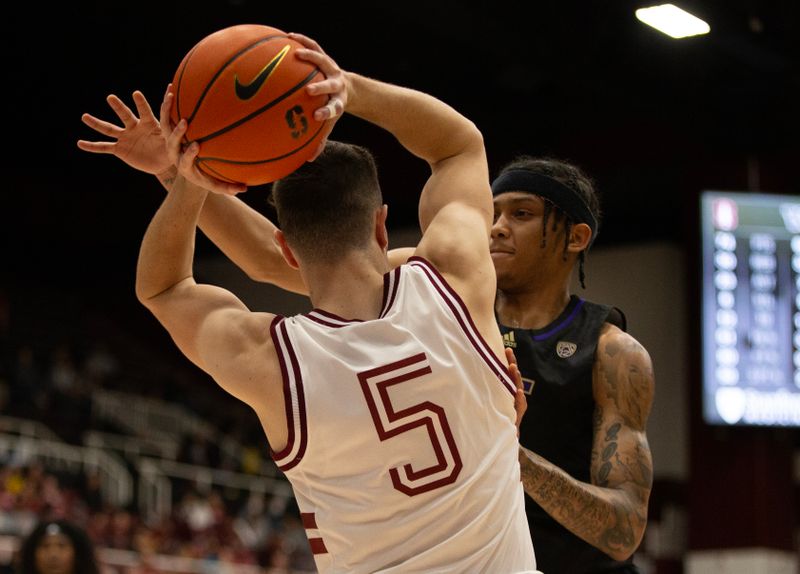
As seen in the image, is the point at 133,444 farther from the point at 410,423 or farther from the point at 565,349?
the point at 410,423

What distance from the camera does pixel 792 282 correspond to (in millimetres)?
10750

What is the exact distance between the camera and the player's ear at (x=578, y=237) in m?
3.75

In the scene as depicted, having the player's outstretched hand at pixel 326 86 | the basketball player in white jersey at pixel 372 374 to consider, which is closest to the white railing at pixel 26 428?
the basketball player in white jersey at pixel 372 374

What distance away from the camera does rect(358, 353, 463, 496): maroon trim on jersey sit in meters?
2.56

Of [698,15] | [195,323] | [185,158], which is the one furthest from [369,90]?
[698,15]

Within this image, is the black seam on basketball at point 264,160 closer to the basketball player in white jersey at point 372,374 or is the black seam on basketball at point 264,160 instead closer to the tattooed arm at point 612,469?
the basketball player in white jersey at point 372,374

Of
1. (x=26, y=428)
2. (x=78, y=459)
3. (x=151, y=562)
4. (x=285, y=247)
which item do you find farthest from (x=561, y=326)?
(x=26, y=428)

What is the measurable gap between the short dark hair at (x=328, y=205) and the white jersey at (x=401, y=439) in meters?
0.18

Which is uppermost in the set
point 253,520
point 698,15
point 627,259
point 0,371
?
point 698,15

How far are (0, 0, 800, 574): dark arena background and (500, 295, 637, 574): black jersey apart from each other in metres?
5.59

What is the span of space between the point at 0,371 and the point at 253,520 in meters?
4.09

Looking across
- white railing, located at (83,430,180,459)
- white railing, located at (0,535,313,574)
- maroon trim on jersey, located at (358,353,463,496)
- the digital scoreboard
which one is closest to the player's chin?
maroon trim on jersey, located at (358,353,463,496)

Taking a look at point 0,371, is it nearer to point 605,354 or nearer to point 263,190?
point 263,190

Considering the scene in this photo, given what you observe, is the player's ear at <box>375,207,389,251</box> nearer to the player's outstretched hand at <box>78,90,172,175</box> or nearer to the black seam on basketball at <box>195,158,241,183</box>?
the black seam on basketball at <box>195,158,241,183</box>
